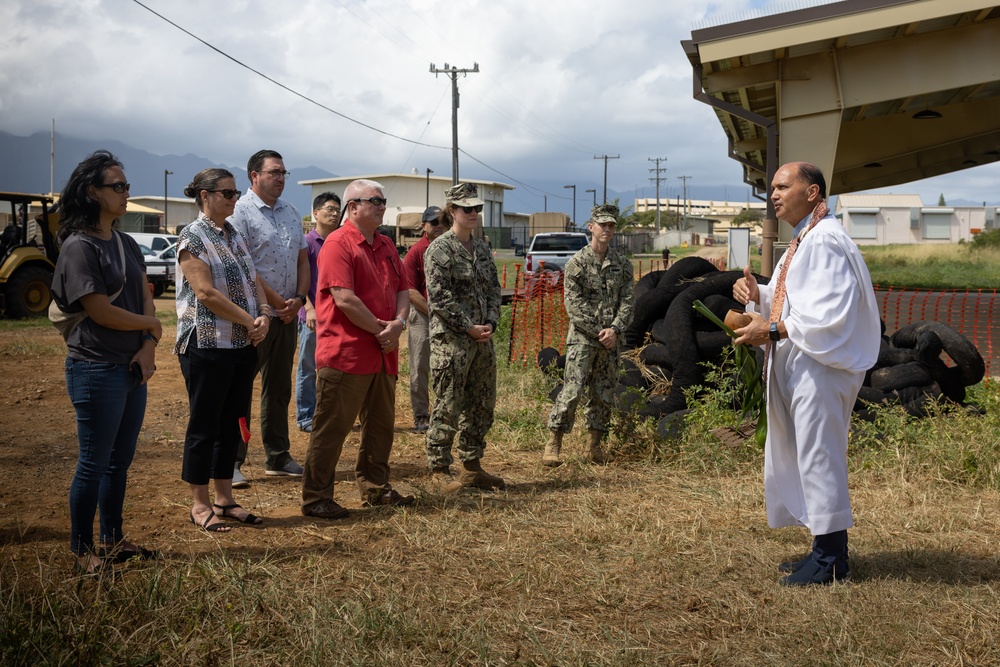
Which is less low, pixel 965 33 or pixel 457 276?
pixel 965 33

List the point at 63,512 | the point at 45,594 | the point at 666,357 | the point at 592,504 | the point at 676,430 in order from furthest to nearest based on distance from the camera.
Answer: the point at 666,357 < the point at 676,430 < the point at 592,504 < the point at 63,512 < the point at 45,594

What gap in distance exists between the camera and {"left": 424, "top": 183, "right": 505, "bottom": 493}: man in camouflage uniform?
607 centimetres

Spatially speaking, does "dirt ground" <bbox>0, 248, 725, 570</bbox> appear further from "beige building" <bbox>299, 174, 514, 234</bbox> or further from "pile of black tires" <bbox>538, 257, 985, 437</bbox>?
"beige building" <bbox>299, 174, 514, 234</bbox>

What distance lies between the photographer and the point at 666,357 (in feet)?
→ 27.5

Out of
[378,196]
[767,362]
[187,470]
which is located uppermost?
[378,196]

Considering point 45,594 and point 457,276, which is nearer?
point 45,594

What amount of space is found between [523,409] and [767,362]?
4095mm

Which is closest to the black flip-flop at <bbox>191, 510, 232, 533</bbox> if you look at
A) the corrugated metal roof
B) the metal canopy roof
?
the metal canopy roof

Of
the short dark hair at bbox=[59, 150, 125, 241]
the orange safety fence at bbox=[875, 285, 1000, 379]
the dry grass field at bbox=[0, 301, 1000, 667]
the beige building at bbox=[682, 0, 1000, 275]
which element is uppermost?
the beige building at bbox=[682, 0, 1000, 275]

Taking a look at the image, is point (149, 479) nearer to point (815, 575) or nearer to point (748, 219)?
point (815, 575)

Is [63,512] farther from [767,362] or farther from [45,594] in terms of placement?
[767,362]

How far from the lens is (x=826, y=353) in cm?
436

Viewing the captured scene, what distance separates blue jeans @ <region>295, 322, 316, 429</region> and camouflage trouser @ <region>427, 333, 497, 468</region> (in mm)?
1738

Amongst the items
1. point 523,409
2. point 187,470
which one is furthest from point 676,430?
point 187,470
